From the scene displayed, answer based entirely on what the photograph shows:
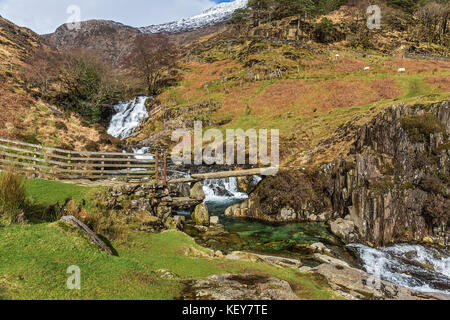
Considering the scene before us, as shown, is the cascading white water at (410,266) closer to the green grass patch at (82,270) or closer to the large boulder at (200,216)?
the green grass patch at (82,270)

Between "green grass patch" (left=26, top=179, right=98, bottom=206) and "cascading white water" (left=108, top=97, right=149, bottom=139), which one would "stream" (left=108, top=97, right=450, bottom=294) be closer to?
"green grass patch" (left=26, top=179, right=98, bottom=206)

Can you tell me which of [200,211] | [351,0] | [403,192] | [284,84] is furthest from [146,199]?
[351,0]

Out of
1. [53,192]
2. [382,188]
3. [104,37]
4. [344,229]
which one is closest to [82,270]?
[53,192]

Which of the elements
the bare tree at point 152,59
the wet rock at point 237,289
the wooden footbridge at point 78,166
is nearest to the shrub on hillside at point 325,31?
the bare tree at point 152,59

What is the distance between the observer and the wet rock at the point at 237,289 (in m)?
4.63

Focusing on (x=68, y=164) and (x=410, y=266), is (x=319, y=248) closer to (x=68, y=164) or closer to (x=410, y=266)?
(x=410, y=266)

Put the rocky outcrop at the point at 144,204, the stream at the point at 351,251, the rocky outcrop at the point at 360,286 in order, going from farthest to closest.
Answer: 1. the rocky outcrop at the point at 144,204
2. the stream at the point at 351,251
3. the rocky outcrop at the point at 360,286

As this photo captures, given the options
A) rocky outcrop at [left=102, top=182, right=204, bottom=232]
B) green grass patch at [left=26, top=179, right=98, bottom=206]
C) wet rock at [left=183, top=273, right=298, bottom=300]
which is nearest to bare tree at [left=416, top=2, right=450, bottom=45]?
rocky outcrop at [left=102, top=182, right=204, bottom=232]

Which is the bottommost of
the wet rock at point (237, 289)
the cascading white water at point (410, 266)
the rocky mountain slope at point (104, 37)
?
the cascading white water at point (410, 266)

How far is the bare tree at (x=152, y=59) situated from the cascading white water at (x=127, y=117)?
32.4 ft

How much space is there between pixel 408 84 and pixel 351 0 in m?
71.5

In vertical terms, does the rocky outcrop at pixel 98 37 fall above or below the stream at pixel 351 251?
above

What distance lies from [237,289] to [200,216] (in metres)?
12.2

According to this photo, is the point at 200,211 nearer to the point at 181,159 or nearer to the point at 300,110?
the point at 181,159
